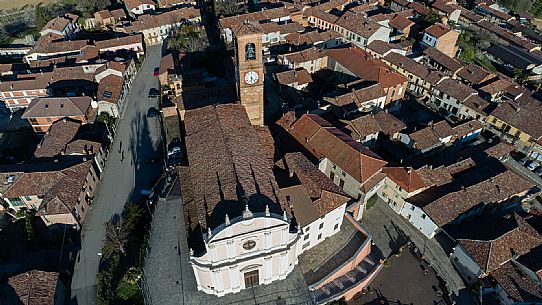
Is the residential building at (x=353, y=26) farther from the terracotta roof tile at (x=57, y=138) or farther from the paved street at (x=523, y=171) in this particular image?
the terracotta roof tile at (x=57, y=138)

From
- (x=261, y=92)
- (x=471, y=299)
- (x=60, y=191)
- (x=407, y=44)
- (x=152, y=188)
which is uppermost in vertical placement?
(x=261, y=92)

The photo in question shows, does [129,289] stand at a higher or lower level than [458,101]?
lower

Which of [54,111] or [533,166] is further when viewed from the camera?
[54,111]

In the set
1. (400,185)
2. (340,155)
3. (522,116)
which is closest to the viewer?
(400,185)

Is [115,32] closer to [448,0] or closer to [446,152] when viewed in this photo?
[446,152]

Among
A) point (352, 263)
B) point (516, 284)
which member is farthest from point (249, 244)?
point (516, 284)

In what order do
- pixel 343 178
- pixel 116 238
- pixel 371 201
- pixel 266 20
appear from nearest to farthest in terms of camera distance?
pixel 116 238 < pixel 343 178 < pixel 371 201 < pixel 266 20

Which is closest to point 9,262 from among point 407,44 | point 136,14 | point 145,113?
point 145,113

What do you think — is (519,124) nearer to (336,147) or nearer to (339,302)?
(336,147)
